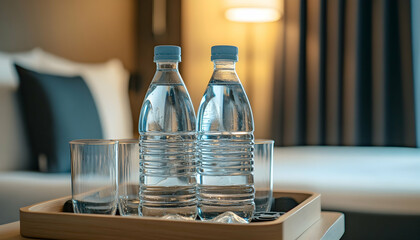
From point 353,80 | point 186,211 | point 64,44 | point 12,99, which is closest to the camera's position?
point 186,211

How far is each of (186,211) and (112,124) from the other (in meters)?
1.80

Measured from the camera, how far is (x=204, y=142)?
843 millimetres

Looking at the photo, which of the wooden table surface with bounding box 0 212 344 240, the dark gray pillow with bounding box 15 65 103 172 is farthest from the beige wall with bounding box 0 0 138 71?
the wooden table surface with bounding box 0 212 344 240

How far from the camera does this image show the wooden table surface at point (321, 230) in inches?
31.8

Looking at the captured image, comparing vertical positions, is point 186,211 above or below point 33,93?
below

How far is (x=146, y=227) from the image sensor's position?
0.73m

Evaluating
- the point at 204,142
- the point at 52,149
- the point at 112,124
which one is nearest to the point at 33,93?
the point at 52,149

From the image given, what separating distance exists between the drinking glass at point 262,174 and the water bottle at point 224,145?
0.05 meters

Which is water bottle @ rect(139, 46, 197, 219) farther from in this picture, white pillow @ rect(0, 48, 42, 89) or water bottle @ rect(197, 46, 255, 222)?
white pillow @ rect(0, 48, 42, 89)

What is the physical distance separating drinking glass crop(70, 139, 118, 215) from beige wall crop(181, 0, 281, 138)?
2269mm

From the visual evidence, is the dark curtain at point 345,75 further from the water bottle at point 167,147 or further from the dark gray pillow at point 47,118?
the water bottle at point 167,147

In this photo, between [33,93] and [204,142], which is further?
[33,93]

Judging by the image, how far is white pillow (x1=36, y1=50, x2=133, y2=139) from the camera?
213 cm

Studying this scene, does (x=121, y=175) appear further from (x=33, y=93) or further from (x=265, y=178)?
(x=33, y=93)
